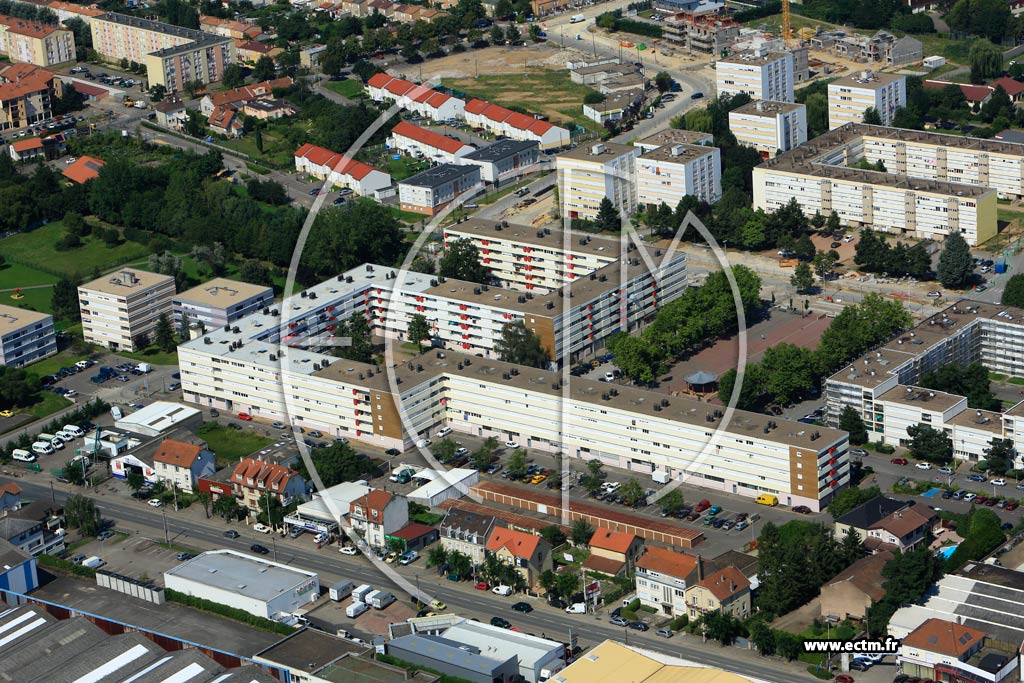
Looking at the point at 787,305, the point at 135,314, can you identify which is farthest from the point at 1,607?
the point at 787,305

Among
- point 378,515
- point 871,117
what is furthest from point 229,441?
point 871,117

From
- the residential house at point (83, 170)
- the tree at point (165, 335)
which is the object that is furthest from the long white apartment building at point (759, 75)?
the tree at point (165, 335)

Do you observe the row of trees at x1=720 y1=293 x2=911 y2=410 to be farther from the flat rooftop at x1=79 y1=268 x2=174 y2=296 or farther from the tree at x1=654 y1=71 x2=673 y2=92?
the tree at x1=654 y1=71 x2=673 y2=92

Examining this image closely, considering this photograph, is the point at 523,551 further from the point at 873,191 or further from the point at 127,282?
the point at 873,191

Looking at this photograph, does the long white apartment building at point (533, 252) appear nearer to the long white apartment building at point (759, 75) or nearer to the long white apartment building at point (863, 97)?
the long white apartment building at point (863, 97)

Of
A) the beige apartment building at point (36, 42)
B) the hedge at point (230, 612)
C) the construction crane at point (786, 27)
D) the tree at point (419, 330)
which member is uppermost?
the beige apartment building at point (36, 42)

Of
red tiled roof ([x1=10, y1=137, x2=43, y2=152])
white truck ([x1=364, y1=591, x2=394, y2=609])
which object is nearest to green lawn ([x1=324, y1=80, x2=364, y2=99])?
red tiled roof ([x1=10, y1=137, x2=43, y2=152])

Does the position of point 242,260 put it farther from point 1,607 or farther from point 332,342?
point 1,607
